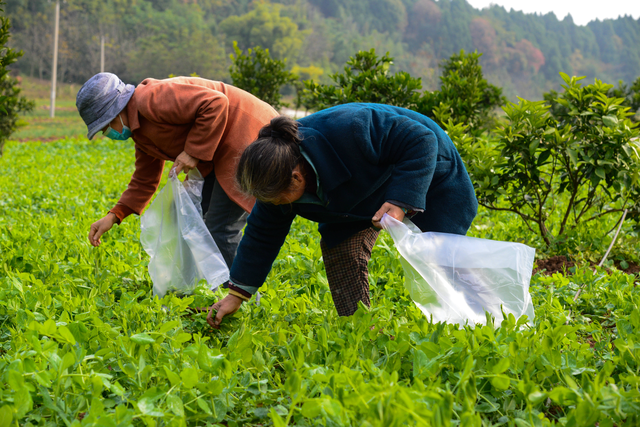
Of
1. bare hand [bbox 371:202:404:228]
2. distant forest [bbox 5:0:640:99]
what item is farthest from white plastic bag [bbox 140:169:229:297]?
distant forest [bbox 5:0:640:99]

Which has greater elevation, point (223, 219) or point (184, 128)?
point (184, 128)

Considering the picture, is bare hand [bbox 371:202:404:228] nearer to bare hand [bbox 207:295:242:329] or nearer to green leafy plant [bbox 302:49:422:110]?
bare hand [bbox 207:295:242:329]

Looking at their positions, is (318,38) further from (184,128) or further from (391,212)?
(391,212)

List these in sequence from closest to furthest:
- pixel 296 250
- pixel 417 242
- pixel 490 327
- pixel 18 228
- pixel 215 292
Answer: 1. pixel 490 327
2. pixel 417 242
3. pixel 215 292
4. pixel 296 250
5. pixel 18 228

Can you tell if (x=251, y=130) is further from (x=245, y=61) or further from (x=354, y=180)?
(x=245, y=61)

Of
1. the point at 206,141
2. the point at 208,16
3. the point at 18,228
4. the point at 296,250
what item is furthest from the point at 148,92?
the point at 208,16

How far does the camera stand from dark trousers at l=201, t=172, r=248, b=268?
8.86 ft

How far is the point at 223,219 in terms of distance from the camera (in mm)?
2732

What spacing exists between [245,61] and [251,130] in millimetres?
8821

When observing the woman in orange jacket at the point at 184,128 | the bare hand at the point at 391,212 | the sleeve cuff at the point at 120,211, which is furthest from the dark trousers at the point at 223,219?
the bare hand at the point at 391,212

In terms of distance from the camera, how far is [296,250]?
10.8 ft

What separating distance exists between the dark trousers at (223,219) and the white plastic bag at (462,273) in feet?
3.64

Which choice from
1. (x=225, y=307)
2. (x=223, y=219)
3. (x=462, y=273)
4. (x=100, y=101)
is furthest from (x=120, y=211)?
(x=462, y=273)

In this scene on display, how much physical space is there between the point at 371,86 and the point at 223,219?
3.36m
